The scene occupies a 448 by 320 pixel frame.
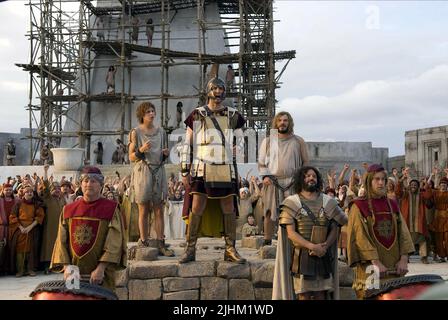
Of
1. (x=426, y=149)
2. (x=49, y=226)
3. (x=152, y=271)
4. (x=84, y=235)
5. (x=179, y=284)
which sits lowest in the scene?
(x=179, y=284)

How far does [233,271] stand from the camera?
5.52m

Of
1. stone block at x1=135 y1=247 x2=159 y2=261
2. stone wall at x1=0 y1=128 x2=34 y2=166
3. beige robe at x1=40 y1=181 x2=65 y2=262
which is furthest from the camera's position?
stone wall at x1=0 y1=128 x2=34 y2=166

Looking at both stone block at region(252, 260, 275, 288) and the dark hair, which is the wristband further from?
the dark hair

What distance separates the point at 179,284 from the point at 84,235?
1.53 metres

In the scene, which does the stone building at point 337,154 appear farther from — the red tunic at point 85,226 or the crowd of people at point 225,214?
the red tunic at point 85,226

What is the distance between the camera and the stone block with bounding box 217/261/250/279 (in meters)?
5.52

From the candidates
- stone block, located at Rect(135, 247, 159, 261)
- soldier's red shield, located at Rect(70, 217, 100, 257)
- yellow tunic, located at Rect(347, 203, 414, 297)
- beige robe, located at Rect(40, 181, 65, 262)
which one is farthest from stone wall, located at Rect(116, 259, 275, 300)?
beige robe, located at Rect(40, 181, 65, 262)

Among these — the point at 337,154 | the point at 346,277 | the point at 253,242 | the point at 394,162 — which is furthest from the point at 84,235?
the point at 394,162

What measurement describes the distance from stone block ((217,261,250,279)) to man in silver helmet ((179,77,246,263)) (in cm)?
8

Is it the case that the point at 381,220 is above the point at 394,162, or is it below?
below

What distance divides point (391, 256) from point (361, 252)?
12.1 inches

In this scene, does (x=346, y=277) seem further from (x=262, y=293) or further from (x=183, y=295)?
(x=183, y=295)
